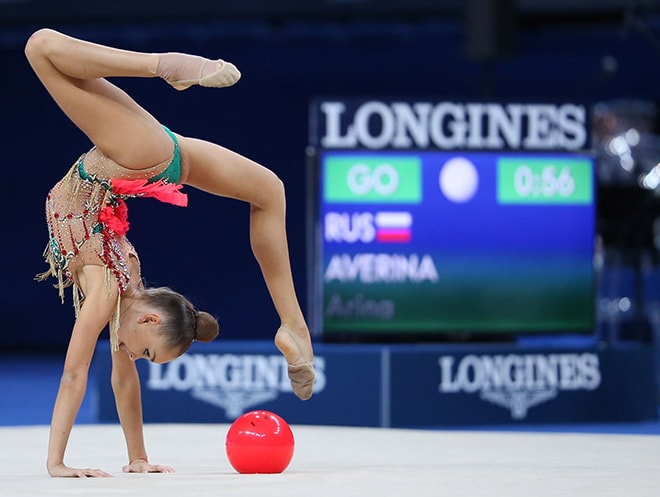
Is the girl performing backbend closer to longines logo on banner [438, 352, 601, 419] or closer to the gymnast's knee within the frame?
the gymnast's knee

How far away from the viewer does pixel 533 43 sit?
28.6ft

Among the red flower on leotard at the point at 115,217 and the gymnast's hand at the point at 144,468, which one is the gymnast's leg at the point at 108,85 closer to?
the red flower on leotard at the point at 115,217

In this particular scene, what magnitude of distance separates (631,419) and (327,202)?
1.82 metres

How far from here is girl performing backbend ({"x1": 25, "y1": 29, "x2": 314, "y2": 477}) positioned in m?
3.14

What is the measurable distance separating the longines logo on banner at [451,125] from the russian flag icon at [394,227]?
335mm

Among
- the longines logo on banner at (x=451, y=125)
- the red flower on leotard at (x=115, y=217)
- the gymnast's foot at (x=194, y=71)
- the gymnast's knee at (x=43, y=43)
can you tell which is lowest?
the red flower on leotard at (x=115, y=217)

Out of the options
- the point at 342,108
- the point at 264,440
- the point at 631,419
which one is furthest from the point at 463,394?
the point at 264,440

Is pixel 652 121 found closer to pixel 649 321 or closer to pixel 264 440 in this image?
pixel 649 321

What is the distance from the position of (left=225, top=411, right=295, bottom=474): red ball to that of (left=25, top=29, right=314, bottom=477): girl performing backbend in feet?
0.71

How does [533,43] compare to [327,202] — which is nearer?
[327,202]

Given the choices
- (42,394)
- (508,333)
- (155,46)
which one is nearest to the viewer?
(508,333)

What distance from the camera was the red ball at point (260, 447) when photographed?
3281 millimetres

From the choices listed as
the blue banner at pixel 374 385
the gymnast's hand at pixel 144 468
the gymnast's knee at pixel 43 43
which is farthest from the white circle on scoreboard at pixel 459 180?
the gymnast's knee at pixel 43 43

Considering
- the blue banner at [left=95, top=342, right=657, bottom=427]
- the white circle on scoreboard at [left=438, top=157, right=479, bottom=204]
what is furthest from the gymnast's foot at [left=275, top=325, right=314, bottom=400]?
the white circle on scoreboard at [left=438, top=157, right=479, bottom=204]
